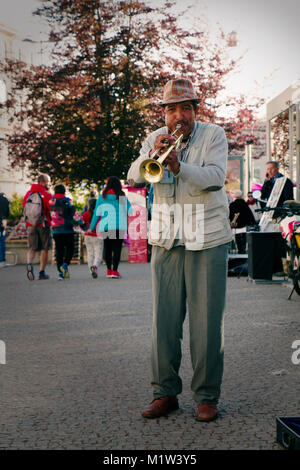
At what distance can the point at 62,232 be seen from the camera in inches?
610

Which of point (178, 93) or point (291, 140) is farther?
point (291, 140)

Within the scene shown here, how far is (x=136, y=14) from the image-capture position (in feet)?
76.6

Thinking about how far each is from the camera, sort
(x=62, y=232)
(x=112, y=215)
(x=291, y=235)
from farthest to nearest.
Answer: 1. (x=62, y=232)
2. (x=112, y=215)
3. (x=291, y=235)

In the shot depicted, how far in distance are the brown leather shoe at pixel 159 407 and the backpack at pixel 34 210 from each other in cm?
1036

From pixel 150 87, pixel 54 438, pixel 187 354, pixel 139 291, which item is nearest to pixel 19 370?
pixel 187 354

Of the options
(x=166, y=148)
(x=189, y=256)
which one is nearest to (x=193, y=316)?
(x=189, y=256)

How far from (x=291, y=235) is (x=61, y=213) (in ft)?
18.3

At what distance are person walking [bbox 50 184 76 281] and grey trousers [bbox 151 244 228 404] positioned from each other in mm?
10290

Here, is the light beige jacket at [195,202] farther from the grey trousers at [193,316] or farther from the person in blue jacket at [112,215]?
the person in blue jacket at [112,215]

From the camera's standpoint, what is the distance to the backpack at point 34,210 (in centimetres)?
1509

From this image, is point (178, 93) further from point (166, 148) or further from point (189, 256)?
point (189, 256)
